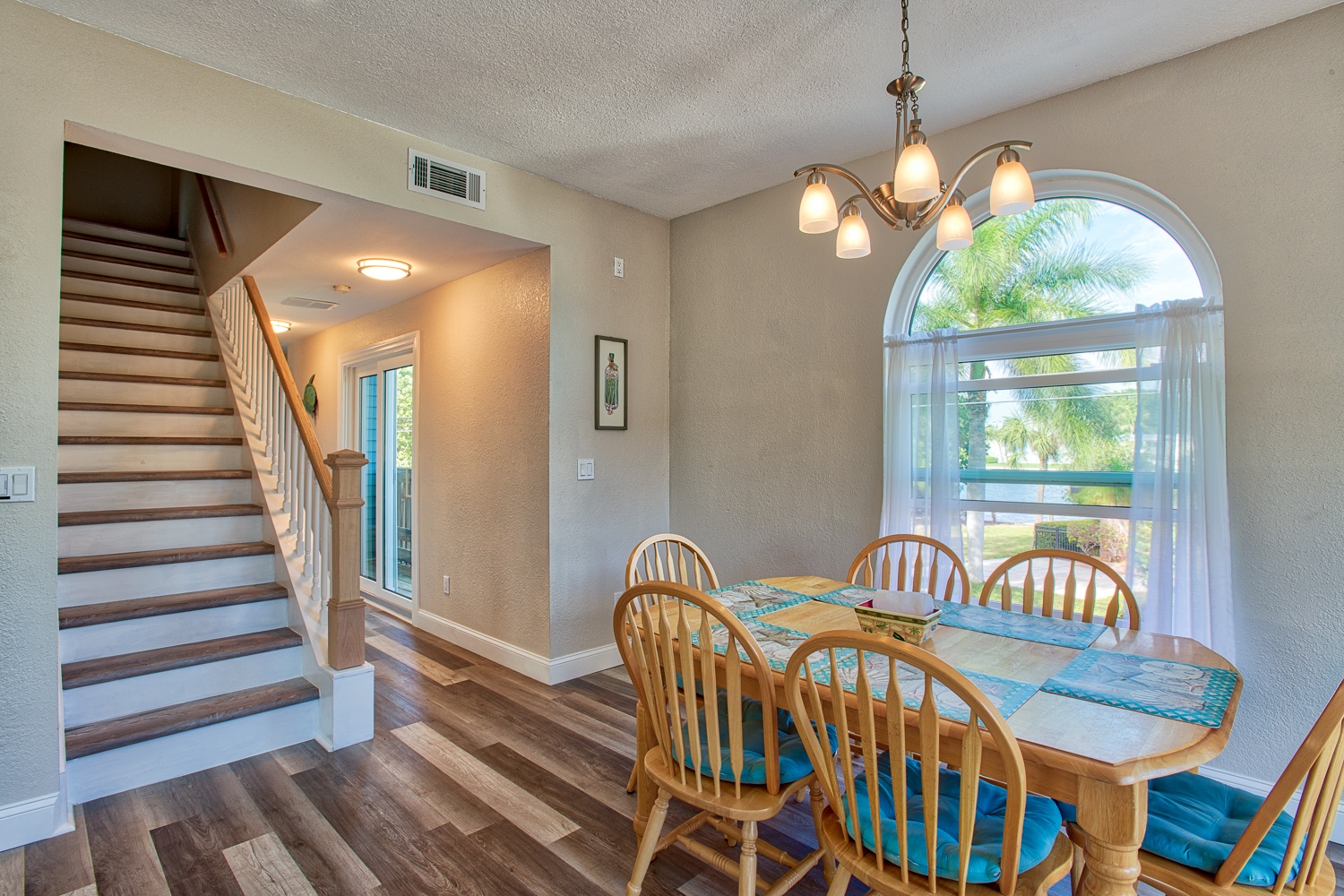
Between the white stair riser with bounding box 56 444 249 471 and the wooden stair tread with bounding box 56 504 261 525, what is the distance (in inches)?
13.0

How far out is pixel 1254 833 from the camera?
119 cm

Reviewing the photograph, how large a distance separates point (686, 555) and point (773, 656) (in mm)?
2084

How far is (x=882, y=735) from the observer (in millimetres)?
1591

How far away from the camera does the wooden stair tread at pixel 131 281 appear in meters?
4.30

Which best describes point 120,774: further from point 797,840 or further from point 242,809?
point 797,840

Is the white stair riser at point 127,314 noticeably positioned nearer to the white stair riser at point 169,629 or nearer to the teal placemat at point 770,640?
the white stair riser at point 169,629

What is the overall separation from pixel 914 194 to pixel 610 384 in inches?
95.4

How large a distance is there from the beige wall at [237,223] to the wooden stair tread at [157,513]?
1378mm

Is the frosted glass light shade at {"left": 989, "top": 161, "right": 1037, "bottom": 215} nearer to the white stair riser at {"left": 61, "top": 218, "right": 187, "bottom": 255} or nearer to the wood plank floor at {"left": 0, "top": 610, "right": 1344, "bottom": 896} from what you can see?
the wood plank floor at {"left": 0, "top": 610, "right": 1344, "bottom": 896}

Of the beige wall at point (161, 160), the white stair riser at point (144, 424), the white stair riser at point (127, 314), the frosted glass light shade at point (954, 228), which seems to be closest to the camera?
the frosted glass light shade at point (954, 228)

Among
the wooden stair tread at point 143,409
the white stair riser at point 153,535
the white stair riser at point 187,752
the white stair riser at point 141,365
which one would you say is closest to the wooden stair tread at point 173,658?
the white stair riser at point 187,752

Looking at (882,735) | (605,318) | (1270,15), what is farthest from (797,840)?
(1270,15)

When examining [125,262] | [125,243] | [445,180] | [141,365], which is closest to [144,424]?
[141,365]

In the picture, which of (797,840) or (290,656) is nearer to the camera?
A: (797,840)
